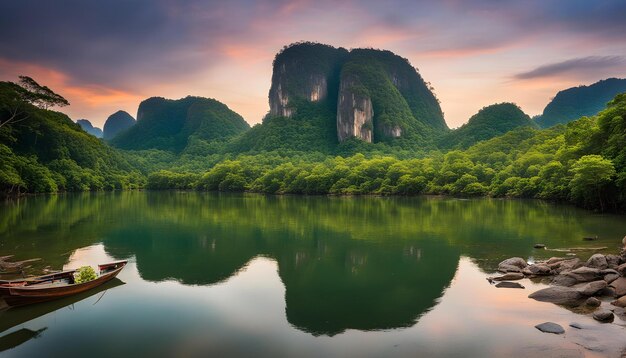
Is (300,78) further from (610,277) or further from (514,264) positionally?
(610,277)

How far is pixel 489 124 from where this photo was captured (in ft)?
373

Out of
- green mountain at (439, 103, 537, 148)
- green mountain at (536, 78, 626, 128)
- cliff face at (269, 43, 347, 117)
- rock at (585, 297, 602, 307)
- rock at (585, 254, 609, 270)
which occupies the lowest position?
rock at (585, 297, 602, 307)

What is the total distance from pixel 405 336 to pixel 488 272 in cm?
755

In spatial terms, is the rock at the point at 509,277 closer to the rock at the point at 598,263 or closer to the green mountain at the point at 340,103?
the rock at the point at 598,263

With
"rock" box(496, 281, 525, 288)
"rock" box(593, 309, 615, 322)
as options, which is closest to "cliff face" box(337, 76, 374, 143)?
"rock" box(496, 281, 525, 288)

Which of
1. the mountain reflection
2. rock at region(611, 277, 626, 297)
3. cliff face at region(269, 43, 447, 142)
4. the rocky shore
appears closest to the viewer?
the rocky shore

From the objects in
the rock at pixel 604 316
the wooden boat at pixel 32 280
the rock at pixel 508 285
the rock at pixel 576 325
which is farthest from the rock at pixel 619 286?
the wooden boat at pixel 32 280

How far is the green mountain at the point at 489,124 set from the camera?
11031 centimetres

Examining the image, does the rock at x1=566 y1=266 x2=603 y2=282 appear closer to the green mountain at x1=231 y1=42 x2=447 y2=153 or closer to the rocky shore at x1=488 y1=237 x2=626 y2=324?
the rocky shore at x1=488 y1=237 x2=626 y2=324

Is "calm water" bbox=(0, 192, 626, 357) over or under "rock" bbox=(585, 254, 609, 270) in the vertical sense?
under

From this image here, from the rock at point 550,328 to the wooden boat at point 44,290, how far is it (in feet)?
44.0

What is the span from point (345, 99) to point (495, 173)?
267 ft

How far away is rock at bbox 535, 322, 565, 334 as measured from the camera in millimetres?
10445

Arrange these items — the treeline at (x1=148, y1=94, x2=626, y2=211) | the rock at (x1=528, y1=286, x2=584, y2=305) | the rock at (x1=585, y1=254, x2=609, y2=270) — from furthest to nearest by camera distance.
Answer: the treeline at (x1=148, y1=94, x2=626, y2=211), the rock at (x1=585, y1=254, x2=609, y2=270), the rock at (x1=528, y1=286, x2=584, y2=305)
